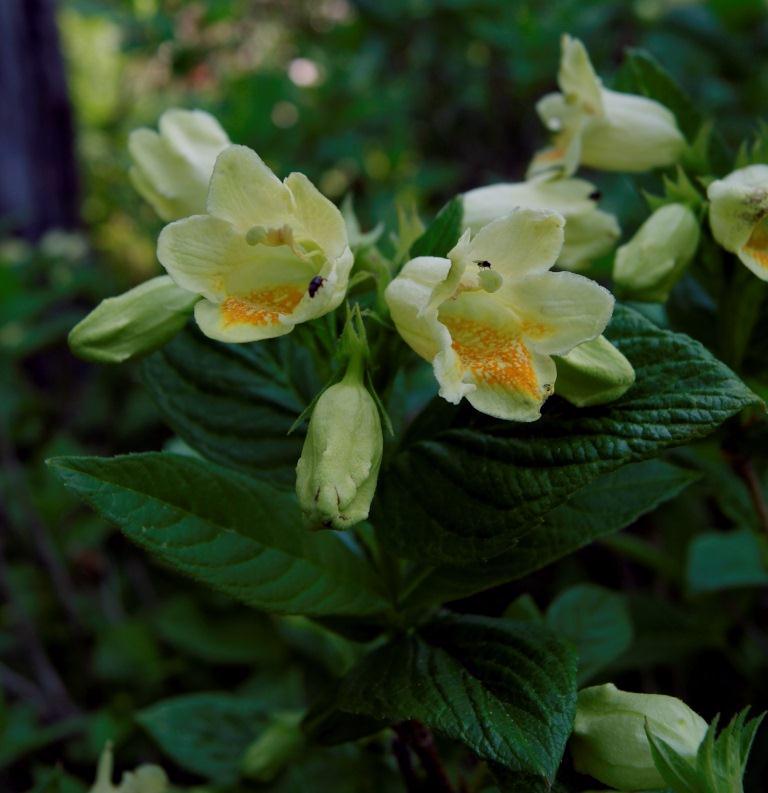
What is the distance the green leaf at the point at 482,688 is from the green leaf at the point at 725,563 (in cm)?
65

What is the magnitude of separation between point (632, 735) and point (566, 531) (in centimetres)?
18

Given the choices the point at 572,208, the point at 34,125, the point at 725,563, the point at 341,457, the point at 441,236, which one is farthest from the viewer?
the point at 34,125

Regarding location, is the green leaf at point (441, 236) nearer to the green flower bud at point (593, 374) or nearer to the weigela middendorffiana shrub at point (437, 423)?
the weigela middendorffiana shrub at point (437, 423)

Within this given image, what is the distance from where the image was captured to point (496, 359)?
2.41 feet

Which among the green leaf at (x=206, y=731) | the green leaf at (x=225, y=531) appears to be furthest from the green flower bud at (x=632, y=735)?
the green leaf at (x=206, y=731)

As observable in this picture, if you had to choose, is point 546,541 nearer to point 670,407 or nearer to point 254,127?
point 670,407

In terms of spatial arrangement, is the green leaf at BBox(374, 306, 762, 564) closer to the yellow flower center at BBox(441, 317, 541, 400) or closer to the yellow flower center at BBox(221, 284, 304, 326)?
the yellow flower center at BBox(441, 317, 541, 400)

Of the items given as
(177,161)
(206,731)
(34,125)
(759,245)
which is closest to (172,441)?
(206,731)

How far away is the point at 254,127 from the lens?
217cm

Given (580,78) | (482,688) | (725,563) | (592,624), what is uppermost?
(580,78)

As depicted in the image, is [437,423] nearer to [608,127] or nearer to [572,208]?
[572,208]

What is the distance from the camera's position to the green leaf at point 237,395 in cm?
95

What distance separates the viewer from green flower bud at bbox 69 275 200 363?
2.70 feet

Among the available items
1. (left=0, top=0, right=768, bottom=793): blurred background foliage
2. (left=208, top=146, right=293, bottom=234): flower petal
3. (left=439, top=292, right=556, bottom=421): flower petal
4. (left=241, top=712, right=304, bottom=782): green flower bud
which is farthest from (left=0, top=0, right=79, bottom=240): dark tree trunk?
(left=439, top=292, right=556, bottom=421): flower petal
